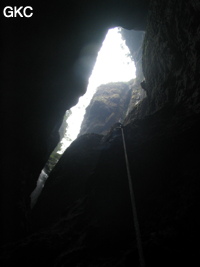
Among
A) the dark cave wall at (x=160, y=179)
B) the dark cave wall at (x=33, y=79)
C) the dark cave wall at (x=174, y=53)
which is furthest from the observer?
the dark cave wall at (x=33, y=79)

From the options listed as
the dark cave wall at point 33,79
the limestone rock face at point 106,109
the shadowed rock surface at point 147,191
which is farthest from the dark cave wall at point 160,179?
the limestone rock face at point 106,109

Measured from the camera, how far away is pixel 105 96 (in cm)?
4438

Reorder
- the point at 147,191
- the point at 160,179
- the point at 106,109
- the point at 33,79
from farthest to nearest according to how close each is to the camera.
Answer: the point at 106,109 < the point at 33,79 < the point at 160,179 < the point at 147,191

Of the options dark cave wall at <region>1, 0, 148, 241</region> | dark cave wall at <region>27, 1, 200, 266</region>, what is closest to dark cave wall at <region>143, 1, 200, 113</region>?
dark cave wall at <region>27, 1, 200, 266</region>

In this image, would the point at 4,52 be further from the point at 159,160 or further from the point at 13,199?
the point at 159,160

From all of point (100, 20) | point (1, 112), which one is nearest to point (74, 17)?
point (100, 20)

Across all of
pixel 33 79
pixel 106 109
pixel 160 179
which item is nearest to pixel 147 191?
pixel 160 179

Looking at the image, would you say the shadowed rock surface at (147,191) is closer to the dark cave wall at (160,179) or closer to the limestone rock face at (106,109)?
the dark cave wall at (160,179)

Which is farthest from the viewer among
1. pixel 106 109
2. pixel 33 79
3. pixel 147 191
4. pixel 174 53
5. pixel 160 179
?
pixel 106 109

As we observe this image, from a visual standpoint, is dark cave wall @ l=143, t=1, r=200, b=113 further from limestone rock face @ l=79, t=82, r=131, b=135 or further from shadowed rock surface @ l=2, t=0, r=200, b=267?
limestone rock face @ l=79, t=82, r=131, b=135

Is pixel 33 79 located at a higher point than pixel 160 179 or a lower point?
higher

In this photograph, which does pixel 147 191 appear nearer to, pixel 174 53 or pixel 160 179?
pixel 160 179

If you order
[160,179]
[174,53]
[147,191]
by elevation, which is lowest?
[147,191]

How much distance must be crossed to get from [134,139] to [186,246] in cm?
521
